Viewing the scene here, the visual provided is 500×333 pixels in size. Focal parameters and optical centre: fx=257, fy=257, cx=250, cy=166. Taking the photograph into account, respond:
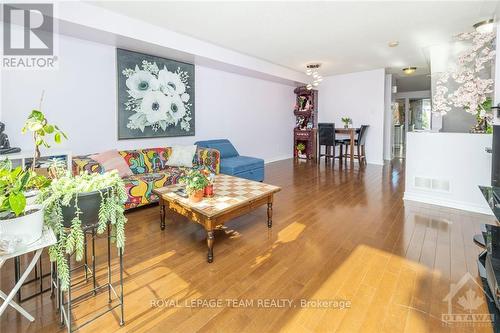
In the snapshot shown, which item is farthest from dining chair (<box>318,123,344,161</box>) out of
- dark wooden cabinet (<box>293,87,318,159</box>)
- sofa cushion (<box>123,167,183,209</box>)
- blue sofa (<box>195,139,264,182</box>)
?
sofa cushion (<box>123,167,183,209</box>)

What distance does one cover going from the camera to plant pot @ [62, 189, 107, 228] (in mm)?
1297

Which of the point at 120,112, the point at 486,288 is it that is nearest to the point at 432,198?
the point at 486,288

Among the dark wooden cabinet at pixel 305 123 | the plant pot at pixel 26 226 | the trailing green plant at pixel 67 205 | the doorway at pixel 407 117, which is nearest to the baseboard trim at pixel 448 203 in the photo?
the dark wooden cabinet at pixel 305 123

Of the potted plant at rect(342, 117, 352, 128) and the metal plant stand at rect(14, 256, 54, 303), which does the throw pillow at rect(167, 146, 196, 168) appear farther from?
the potted plant at rect(342, 117, 352, 128)

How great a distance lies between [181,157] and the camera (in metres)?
4.21

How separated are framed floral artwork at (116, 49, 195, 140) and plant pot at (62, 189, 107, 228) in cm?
295

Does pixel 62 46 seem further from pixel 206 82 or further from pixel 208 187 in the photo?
pixel 208 187

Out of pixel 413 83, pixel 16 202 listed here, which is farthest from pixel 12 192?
pixel 413 83

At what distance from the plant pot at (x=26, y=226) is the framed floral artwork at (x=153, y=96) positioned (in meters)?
3.08

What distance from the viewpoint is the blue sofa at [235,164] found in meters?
4.36

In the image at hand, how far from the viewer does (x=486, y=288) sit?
176cm

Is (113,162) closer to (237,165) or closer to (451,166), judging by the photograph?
(237,165)

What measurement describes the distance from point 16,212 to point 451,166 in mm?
4436

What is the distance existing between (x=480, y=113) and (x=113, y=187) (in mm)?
4217
